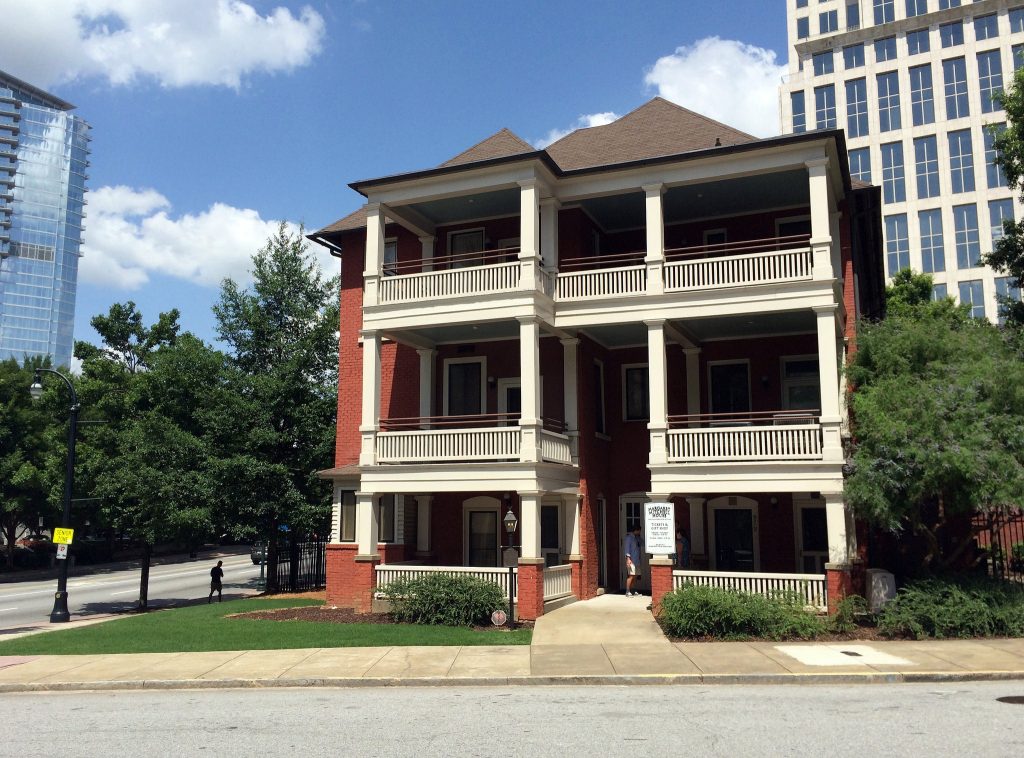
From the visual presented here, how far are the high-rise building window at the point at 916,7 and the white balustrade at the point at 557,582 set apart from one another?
67374mm

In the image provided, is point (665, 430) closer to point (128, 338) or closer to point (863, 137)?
point (128, 338)

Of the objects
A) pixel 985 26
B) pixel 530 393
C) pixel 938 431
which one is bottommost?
pixel 938 431

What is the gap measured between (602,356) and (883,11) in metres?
63.4

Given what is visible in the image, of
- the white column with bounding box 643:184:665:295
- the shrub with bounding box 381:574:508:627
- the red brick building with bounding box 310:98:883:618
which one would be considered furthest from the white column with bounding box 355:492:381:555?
the white column with bounding box 643:184:665:295

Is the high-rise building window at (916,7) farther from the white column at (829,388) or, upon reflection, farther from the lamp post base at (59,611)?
the lamp post base at (59,611)

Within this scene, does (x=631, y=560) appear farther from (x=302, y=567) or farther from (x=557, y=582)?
(x=302, y=567)

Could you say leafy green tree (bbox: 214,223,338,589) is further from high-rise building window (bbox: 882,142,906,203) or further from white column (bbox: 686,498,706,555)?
high-rise building window (bbox: 882,142,906,203)

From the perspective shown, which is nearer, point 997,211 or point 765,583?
point 765,583

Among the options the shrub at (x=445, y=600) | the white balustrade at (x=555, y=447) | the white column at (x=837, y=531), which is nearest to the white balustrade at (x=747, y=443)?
the white column at (x=837, y=531)

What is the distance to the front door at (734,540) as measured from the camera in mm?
22688

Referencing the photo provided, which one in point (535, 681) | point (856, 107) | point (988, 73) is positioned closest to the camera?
point (535, 681)

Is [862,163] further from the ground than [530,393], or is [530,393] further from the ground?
[862,163]

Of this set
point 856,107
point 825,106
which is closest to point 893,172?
point 856,107

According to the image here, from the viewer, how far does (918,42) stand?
6925 centimetres
